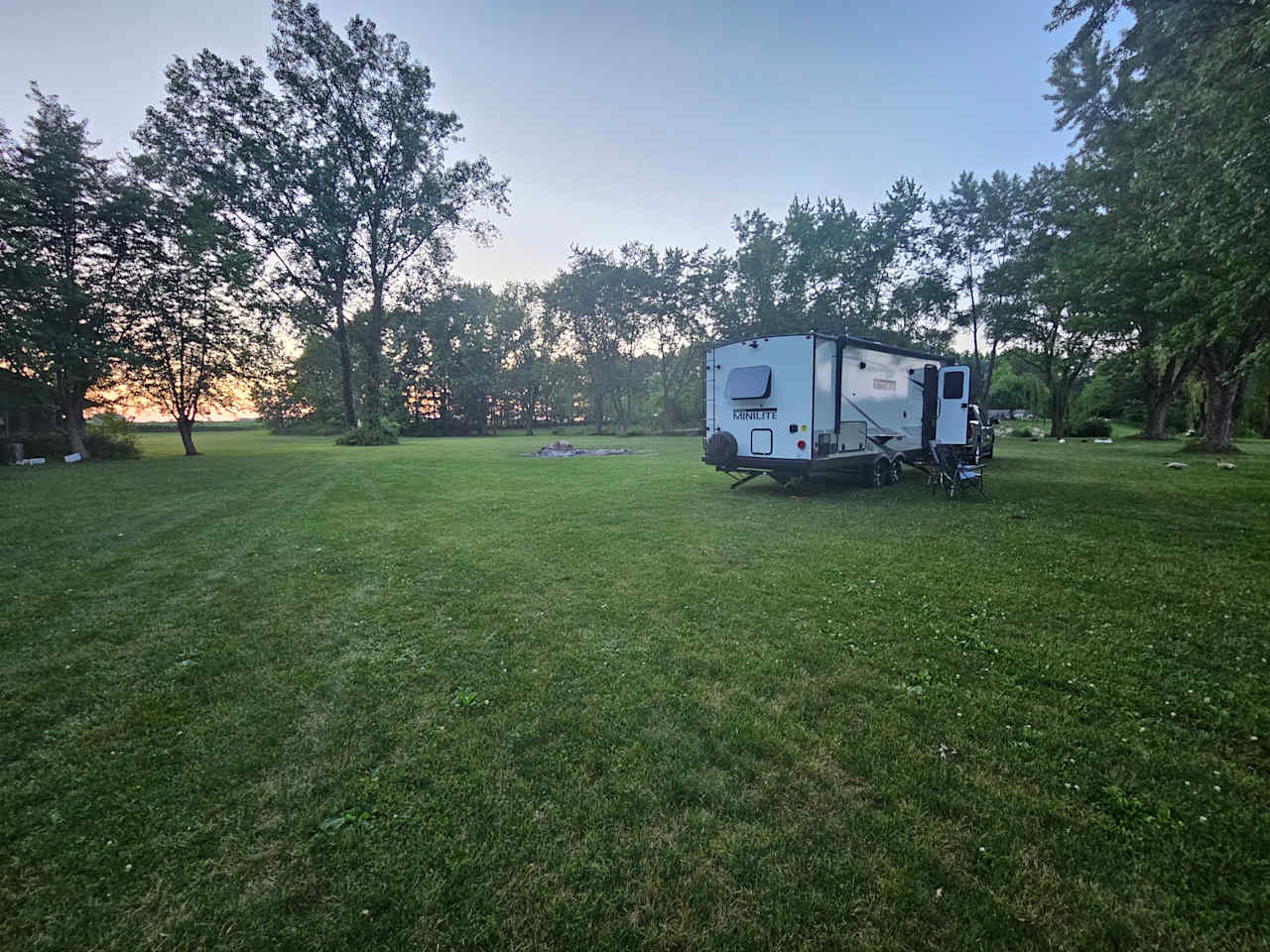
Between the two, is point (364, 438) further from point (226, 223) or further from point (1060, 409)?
point (1060, 409)

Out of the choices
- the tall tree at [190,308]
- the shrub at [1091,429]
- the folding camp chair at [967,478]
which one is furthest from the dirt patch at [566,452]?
the shrub at [1091,429]

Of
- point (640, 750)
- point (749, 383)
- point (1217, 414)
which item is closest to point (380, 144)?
point (749, 383)

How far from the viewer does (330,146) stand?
27906 mm

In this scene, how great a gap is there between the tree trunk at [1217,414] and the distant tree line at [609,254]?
0.12 m

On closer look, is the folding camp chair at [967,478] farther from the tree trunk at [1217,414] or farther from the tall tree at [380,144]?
Answer: the tall tree at [380,144]

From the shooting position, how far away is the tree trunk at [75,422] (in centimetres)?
2017

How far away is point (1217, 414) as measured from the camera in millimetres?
19484

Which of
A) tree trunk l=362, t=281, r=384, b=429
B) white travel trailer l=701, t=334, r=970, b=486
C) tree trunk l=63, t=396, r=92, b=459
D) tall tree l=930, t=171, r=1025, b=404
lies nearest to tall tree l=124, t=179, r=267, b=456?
tree trunk l=63, t=396, r=92, b=459

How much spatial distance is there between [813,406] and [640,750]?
851 cm

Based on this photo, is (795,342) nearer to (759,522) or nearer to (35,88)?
(759,522)

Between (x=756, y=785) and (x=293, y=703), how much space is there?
3.01m

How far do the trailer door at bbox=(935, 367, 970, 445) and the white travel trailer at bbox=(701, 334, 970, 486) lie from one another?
490mm

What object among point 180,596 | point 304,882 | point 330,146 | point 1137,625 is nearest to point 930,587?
point 1137,625

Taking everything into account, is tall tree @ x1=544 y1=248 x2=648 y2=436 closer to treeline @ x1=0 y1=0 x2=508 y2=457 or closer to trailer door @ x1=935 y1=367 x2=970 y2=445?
treeline @ x1=0 y1=0 x2=508 y2=457
